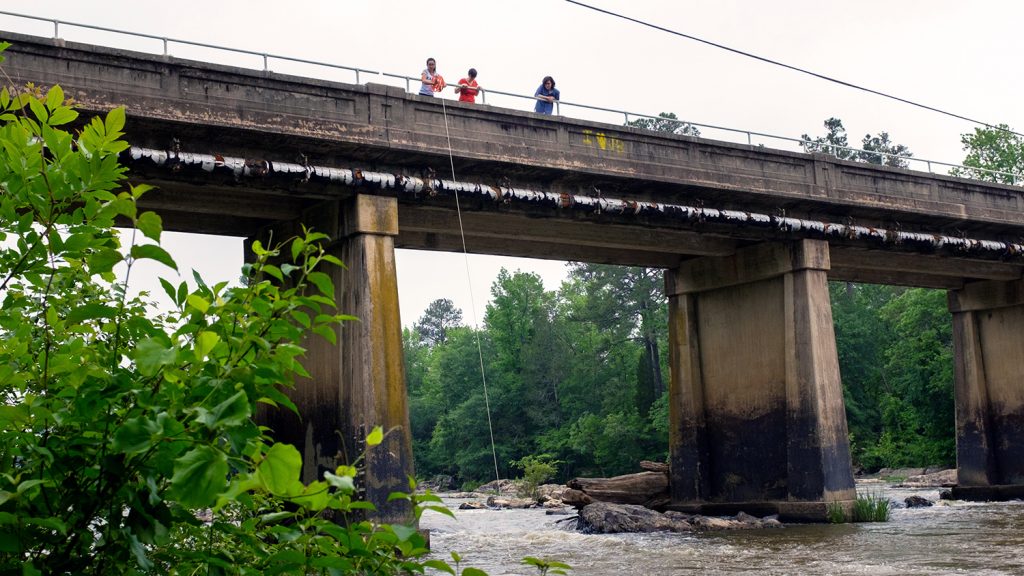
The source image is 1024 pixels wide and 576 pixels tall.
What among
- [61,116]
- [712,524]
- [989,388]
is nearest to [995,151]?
[989,388]

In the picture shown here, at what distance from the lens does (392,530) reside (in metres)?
2.49

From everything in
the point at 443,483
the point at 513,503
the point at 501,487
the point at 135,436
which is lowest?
the point at 443,483

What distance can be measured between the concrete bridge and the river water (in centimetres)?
240

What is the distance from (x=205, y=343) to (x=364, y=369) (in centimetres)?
1474

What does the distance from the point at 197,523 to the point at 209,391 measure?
1.62 ft

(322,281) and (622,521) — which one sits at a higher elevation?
(322,281)

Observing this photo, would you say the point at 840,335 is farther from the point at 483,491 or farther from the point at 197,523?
the point at 197,523

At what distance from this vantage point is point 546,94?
21250 mm

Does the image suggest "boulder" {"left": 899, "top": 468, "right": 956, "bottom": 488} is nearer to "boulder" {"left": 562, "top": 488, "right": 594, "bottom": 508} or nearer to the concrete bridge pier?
"boulder" {"left": 562, "top": 488, "right": 594, "bottom": 508}

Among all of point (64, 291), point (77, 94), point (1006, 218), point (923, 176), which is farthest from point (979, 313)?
point (64, 291)

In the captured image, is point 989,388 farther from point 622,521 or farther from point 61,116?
point 61,116

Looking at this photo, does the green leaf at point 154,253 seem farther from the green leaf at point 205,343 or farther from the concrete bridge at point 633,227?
the concrete bridge at point 633,227

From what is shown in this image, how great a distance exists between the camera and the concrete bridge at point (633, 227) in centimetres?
1644

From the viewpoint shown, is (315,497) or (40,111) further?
(40,111)
